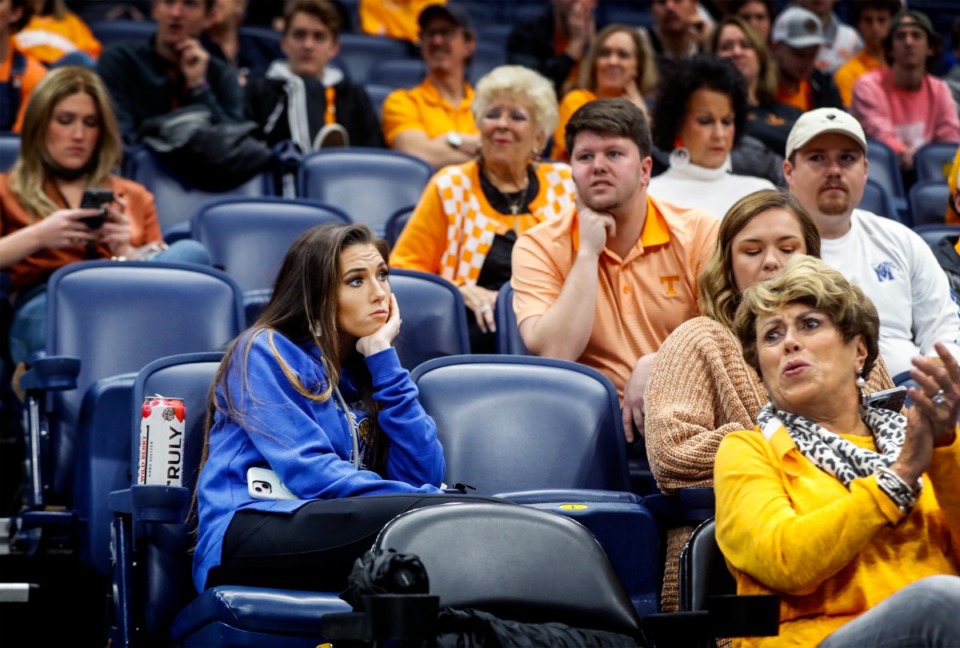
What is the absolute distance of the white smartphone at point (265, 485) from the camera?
2.60m

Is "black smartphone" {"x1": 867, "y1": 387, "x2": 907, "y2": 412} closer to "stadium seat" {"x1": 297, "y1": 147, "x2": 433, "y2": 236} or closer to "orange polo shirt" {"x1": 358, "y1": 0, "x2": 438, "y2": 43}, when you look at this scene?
"stadium seat" {"x1": 297, "y1": 147, "x2": 433, "y2": 236}

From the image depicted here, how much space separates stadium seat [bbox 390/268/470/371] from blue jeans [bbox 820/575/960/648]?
185cm

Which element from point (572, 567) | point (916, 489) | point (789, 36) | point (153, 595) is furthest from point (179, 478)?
point (789, 36)

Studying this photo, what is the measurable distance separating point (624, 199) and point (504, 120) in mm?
884

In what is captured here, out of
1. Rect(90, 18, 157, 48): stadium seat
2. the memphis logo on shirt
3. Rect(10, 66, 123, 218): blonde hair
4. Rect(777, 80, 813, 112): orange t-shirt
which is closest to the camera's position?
the memphis logo on shirt

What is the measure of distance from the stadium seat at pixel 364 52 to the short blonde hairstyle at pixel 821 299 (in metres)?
5.01

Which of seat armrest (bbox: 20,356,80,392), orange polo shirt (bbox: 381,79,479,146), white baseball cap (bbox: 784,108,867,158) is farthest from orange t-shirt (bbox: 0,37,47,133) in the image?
white baseball cap (bbox: 784,108,867,158)

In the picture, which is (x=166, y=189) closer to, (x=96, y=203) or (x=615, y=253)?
(x=96, y=203)

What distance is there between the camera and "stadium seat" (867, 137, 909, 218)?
5832 millimetres

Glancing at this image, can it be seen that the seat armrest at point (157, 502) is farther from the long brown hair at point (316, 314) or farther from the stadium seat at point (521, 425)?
the stadium seat at point (521, 425)

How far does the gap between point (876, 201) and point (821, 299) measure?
114 inches

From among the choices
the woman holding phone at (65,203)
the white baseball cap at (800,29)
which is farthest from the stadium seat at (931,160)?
the woman holding phone at (65,203)

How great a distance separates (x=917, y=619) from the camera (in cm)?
193

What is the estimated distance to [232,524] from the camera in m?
2.54
